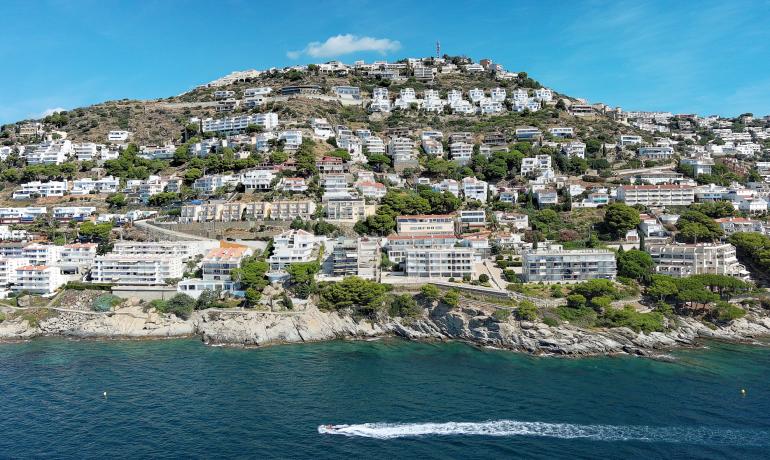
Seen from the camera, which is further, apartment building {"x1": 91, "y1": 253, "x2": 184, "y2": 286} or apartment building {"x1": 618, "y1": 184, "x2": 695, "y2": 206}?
apartment building {"x1": 618, "y1": 184, "x2": 695, "y2": 206}

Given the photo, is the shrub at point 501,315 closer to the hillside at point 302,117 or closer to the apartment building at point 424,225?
the apartment building at point 424,225

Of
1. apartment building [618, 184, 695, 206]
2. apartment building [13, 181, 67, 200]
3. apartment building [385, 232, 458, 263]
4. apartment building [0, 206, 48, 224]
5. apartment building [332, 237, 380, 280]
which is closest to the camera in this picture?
apartment building [332, 237, 380, 280]

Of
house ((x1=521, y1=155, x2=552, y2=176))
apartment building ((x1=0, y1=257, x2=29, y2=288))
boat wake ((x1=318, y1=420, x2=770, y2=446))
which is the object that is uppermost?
house ((x1=521, y1=155, x2=552, y2=176))

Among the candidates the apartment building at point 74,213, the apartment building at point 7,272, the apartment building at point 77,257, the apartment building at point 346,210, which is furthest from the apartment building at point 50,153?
the apartment building at point 346,210

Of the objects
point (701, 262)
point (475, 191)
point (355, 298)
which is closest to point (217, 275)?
point (355, 298)

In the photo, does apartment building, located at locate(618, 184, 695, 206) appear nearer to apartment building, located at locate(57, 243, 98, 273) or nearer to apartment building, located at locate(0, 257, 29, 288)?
apartment building, located at locate(57, 243, 98, 273)

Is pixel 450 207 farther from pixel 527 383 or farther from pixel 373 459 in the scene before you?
pixel 373 459

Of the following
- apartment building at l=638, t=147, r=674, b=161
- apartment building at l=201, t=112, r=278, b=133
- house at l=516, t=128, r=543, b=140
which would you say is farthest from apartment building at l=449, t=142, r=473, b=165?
apartment building at l=201, t=112, r=278, b=133
